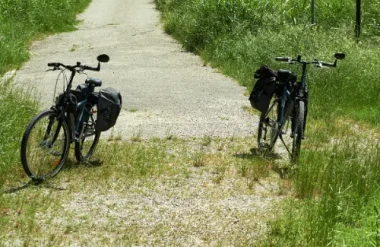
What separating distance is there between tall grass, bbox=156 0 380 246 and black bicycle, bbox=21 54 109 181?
236 cm

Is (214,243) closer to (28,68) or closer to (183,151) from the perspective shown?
(183,151)

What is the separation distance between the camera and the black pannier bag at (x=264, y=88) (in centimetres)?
805

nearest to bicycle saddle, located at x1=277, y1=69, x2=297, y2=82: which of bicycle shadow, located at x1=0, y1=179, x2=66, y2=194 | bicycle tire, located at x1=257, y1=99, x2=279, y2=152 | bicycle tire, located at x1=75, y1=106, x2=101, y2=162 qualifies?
bicycle tire, located at x1=257, y1=99, x2=279, y2=152

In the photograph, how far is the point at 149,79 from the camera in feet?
46.9

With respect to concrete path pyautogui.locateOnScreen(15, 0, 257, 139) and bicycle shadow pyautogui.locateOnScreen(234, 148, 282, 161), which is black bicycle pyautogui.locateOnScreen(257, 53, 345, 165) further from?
concrete path pyautogui.locateOnScreen(15, 0, 257, 139)

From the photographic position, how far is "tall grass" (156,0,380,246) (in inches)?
219

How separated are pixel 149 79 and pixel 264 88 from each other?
6.46m

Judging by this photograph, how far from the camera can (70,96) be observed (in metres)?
7.01

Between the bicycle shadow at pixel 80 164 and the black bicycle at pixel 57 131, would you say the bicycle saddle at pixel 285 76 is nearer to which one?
the black bicycle at pixel 57 131

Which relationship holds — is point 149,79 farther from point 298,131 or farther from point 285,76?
point 298,131

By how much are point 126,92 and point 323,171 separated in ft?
21.2

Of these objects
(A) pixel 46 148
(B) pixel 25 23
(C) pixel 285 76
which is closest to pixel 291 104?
(C) pixel 285 76

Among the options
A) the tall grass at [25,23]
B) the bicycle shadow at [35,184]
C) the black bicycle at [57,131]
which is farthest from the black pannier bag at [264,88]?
the tall grass at [25,23]

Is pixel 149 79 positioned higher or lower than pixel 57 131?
lower
